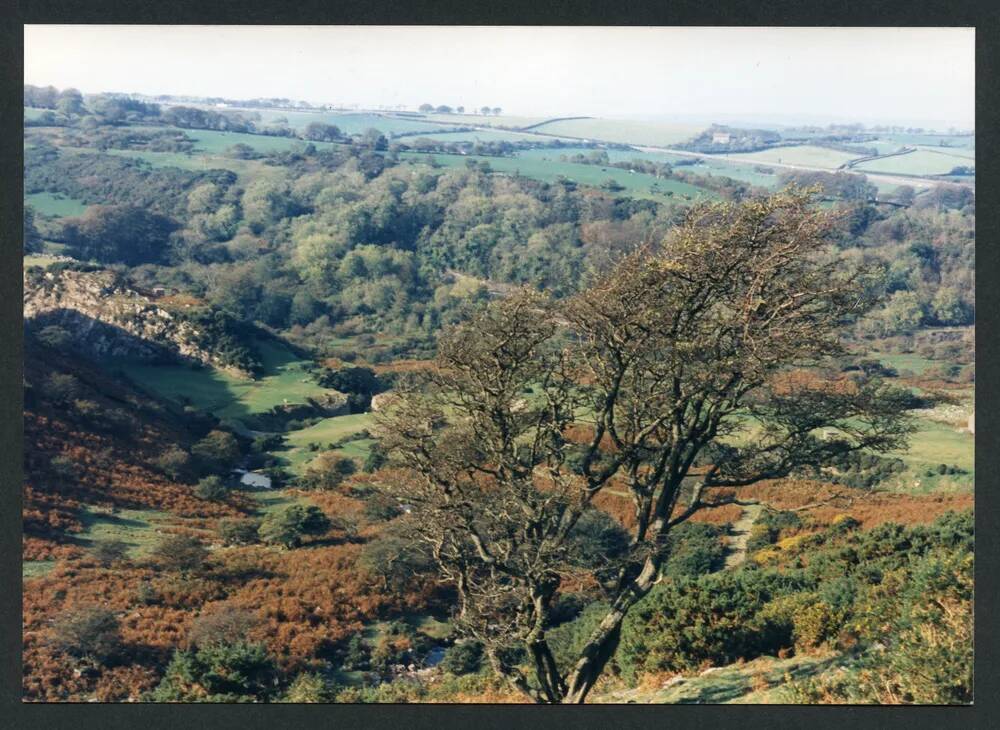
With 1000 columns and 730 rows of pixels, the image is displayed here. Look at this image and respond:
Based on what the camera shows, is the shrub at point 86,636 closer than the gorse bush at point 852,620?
No

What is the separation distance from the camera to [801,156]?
29938 millimetres

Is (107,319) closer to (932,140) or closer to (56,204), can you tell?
(56,204)

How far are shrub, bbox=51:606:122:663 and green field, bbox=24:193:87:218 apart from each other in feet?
70.1

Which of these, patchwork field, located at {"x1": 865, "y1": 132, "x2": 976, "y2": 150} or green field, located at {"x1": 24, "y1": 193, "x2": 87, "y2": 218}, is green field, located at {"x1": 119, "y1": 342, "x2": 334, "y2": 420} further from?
patchwork field, located at {"x1": 865, "y1": 132, "x2": 976, "y2": 150}

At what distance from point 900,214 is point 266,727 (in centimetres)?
2589

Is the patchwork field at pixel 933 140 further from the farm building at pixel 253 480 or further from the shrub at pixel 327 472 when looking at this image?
the farm building at pixel 253 480

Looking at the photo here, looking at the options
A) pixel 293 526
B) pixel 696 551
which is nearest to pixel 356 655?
pixel 293 526

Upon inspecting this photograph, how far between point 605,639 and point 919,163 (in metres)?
22.1

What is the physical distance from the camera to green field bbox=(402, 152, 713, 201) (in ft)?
108

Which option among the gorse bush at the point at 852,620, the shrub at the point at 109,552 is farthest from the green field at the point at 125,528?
the gorse bush at the point at 852,620

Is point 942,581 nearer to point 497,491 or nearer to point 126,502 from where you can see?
point 497,491

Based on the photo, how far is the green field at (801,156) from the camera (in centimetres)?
2922

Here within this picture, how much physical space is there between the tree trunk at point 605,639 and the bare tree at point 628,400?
0.07ft

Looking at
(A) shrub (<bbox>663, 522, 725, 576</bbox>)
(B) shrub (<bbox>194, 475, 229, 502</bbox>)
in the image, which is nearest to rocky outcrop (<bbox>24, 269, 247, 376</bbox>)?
(B) shrub (<bbox>194, 475, 229, 502</bbox>)
